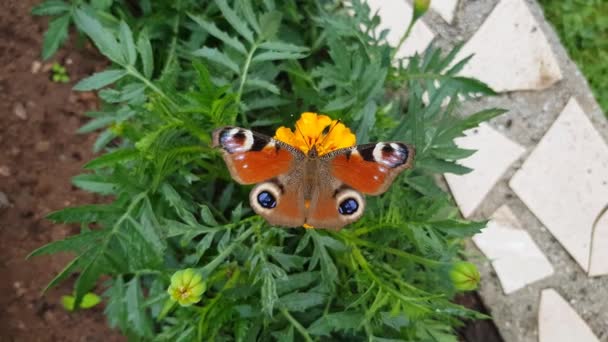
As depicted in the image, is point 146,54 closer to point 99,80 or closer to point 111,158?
point 99,80

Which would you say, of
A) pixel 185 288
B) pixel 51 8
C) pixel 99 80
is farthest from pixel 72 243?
pixel 51 8

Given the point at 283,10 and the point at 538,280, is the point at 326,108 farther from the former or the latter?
the point at 538,280

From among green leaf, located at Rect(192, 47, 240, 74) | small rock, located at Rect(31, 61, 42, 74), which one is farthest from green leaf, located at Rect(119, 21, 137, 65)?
small rock, located at Rect(31, 61, 42, 74)

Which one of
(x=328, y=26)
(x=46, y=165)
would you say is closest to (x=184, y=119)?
(x=328, y=26)

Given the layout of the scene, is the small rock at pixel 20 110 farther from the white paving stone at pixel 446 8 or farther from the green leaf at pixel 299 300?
the white paving stone at pixel 446 8

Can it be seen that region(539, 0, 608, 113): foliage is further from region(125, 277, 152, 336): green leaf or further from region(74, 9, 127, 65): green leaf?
region(125, 277, 152, 336): green leaf

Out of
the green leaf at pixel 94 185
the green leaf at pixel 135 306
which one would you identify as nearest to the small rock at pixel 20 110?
the green leaf at pixel 94 185
